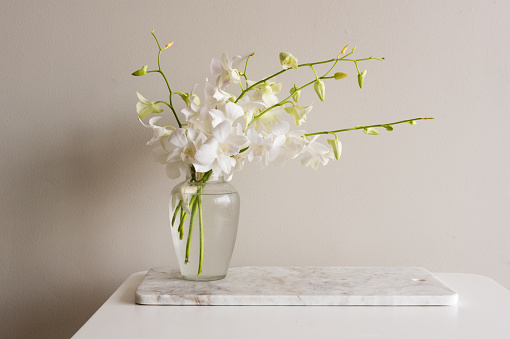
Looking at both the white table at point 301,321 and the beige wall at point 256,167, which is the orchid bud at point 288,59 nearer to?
the beige wall at point 256,167

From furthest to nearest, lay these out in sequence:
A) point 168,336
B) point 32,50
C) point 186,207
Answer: point 32,50
point 186,207
point 168,336

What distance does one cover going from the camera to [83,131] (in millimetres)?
1223

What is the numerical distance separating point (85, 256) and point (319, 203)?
1.69ft

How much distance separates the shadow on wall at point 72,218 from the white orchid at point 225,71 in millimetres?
334

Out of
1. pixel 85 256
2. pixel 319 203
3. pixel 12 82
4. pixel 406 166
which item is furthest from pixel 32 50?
pixel 406 166

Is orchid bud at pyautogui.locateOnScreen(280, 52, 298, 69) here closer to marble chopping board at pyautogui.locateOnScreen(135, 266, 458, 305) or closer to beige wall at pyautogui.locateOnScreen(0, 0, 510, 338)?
beige wall at pyautogui.locateOnScreen(0, 0, 510, 338)

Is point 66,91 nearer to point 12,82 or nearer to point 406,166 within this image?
point 12,82

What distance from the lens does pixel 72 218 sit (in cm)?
123

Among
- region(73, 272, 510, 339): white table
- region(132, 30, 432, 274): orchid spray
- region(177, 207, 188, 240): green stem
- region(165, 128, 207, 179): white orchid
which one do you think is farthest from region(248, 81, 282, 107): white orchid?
region(73, 272, 510, 339): white table

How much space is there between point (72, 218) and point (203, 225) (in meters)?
0.37

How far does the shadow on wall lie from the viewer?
123 centimetres

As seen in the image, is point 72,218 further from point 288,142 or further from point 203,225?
point 288,142

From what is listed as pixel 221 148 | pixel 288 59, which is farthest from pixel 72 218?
pixel 288 59

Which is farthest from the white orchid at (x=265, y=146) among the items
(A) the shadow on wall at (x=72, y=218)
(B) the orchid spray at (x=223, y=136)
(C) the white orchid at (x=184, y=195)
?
(A) the shadow on wall at (x=72, y=218)
